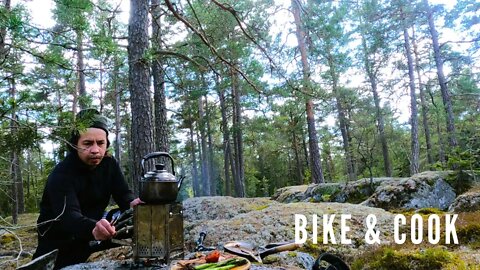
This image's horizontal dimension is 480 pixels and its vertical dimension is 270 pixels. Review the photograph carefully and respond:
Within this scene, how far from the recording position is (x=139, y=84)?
202 inches

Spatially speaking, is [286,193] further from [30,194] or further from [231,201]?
[30,194]

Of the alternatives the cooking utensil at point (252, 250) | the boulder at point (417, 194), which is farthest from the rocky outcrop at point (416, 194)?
the cooking utensil at point (252, 250)

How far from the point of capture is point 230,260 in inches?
84.4

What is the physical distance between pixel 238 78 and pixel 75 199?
6189mm

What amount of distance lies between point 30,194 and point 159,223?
88.2ft

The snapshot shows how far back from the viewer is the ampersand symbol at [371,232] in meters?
3.99

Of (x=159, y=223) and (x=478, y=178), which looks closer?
(x=159, y=223)

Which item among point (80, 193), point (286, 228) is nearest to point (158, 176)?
point (80, 193)

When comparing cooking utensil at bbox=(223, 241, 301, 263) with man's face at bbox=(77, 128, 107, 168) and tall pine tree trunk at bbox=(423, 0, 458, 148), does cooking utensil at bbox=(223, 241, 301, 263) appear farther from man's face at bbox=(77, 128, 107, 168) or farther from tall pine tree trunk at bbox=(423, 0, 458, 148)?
tall pine tree trunk at bbox=(423, 0, 458, 148)

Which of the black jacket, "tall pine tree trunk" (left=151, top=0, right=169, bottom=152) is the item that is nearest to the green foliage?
the black jacket

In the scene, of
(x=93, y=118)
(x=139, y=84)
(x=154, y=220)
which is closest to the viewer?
(x=154, y=220)

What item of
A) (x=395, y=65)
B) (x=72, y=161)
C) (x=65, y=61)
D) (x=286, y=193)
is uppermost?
(x=395, y=65)

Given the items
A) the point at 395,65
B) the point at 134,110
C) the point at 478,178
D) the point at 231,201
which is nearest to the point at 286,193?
the point at 231,201

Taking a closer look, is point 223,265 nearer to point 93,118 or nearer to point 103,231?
point 103,231
